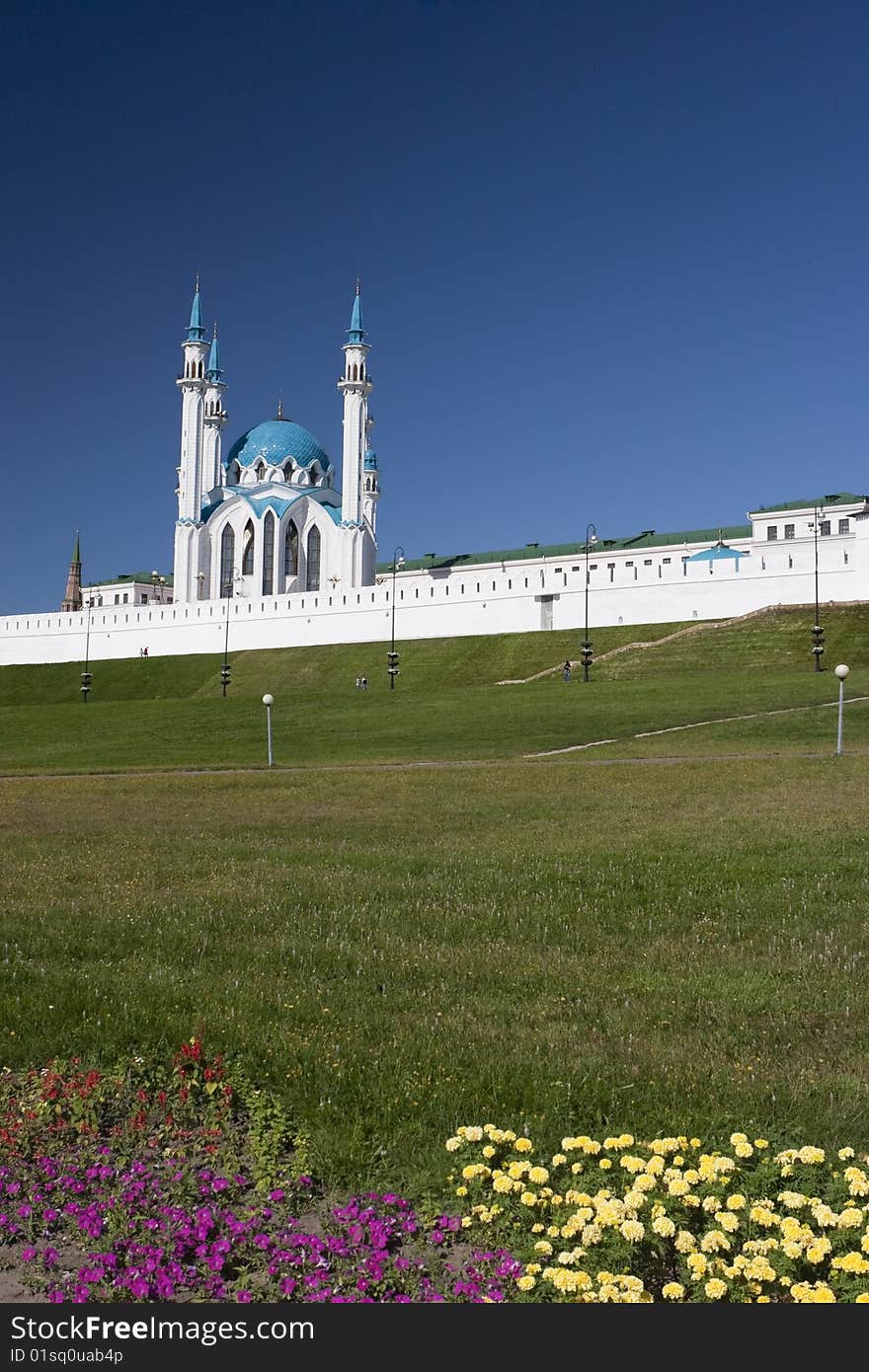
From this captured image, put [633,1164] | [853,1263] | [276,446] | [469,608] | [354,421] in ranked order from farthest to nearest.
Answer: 1. [276,446]
2. [354,421]
3. [469,608]
4. [633,1164]
5. [853,1263]

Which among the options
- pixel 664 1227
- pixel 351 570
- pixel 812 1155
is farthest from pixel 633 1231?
pixel 351 570

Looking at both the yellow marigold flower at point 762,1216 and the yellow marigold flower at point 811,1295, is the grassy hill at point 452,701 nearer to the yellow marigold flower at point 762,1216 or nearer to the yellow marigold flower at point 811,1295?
the yellow marigold flower at point 762,1216

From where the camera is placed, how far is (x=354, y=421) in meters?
108

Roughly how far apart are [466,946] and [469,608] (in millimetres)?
76514

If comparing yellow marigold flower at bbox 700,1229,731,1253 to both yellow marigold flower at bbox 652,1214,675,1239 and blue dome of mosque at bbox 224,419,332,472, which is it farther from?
blue dome of mosque at bbox 224,419,332,472

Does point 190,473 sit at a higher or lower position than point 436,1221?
higher

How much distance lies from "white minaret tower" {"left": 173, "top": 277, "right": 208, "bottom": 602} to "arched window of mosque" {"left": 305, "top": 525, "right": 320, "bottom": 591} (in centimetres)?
1105

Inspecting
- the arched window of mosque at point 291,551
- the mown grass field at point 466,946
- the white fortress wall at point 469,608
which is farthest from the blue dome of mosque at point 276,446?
the mown grass field at point 466,946

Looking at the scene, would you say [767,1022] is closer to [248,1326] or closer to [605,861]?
[248,1326]

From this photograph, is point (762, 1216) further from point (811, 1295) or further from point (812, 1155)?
point (812, 1155)

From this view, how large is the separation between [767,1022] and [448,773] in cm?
1950

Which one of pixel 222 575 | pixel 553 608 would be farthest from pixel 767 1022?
pixel 222 575

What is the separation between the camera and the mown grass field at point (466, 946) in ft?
19.5

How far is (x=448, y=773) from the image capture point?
86.4ft
